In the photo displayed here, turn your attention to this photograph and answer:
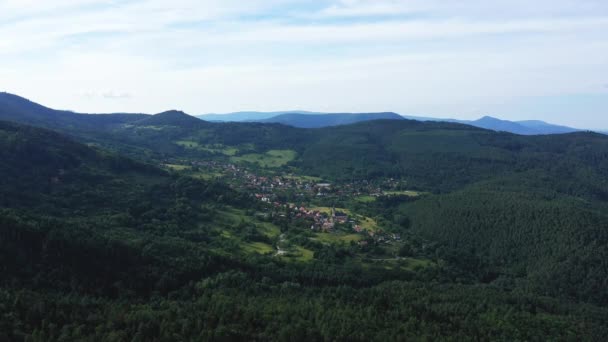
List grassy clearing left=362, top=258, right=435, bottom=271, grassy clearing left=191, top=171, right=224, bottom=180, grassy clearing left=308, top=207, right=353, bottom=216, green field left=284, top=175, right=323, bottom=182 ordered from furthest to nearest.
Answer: green field left=284, top=175, right=323, bottom=182 < grassy clearing left=191, top=171, right=224, bottom=180 < grassy clearing left=308, top=207, right=353, bottom=216 < grassy clearing left=362, top=258, right=435, bottom=271

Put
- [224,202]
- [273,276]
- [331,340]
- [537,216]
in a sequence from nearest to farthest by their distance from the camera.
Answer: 1. [331,340]
2. [273,276]
3. [537,216]
4. [224,202]

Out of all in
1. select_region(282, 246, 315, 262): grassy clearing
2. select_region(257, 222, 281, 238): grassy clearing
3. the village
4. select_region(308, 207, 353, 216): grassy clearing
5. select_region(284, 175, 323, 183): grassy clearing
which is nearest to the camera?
select_region(282, 246, 315, 262): grassy clearing

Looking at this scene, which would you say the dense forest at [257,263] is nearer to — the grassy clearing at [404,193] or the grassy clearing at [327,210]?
the grassy clearing at [327,210]

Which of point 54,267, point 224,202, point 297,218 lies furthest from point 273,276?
point 224,202

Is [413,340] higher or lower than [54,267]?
lower

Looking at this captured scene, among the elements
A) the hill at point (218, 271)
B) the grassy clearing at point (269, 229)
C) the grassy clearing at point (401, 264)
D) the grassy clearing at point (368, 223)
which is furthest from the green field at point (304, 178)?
the grassy clearing at point (401, 264)

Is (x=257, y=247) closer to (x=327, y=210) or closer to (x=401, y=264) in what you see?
(x=401, y=264)

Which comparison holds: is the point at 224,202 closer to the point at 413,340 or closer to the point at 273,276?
the point at 273,276

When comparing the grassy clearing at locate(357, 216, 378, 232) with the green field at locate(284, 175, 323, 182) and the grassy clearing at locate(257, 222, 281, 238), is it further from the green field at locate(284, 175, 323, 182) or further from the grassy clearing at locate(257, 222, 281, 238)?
the green field at locate(284, 175, 323, 182)

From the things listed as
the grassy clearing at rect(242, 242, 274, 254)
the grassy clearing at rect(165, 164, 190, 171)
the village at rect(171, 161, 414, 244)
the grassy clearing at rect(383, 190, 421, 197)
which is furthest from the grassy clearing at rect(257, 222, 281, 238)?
the grassy clearing at rect(165, 164, 190, 171)
